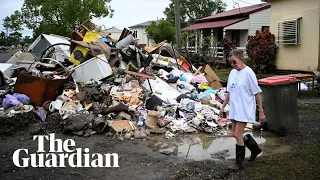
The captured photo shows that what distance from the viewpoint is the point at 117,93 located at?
28.3 feet

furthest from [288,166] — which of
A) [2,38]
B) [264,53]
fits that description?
[2,38]

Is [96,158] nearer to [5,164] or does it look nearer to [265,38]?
[5,164]

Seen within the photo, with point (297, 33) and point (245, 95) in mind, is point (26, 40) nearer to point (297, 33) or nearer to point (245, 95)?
point (297, 33)

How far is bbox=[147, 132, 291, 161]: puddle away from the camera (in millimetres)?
5699

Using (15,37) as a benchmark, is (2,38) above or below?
below

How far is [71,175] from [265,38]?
14343mm

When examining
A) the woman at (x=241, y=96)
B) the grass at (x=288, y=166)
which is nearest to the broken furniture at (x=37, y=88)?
the woman at (x=241, y=96)

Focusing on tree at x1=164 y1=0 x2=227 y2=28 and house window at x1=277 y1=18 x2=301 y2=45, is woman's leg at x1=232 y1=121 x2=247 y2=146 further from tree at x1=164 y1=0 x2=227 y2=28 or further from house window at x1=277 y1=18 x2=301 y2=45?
tree at x1=164 y1=0 x2=227 y2=28

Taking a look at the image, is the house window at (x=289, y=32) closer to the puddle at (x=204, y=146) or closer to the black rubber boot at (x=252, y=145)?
the puddle at (x=204, y=146)

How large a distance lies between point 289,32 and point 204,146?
11.1 meters

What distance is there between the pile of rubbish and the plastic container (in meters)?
1.07

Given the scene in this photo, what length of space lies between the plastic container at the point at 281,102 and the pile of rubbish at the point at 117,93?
107cm

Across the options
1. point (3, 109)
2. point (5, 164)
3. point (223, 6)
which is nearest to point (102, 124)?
point (5, 164)

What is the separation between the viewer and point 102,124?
7.03 meters
